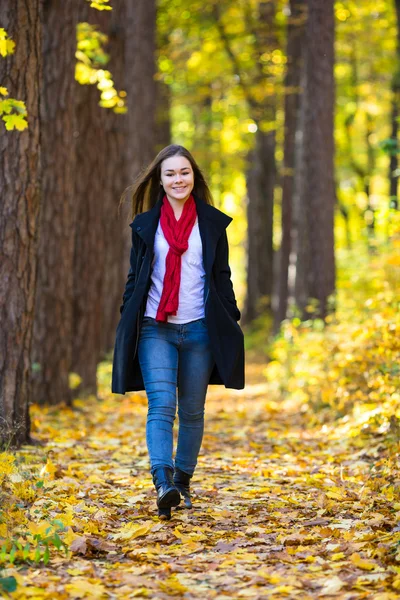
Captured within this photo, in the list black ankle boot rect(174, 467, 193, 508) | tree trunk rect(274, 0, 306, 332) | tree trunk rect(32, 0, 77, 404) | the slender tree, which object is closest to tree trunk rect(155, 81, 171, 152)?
the slender tree

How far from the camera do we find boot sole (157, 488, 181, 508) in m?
5.27

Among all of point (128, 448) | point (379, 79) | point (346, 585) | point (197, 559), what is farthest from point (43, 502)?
point (379, 79)

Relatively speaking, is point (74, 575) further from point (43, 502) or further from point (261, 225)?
point (261, 225)

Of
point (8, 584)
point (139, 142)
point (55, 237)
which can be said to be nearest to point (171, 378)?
point (8, 584)

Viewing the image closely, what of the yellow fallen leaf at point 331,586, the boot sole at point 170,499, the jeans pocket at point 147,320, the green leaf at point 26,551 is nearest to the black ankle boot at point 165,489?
the boot sole at point 170,499

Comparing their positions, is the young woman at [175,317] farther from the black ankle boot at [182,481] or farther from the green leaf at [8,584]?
the green leaf at [8,584]

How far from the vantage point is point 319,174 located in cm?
1375

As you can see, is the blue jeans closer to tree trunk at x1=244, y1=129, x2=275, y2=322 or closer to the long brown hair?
the long brown hair

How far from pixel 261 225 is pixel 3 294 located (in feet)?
66.4

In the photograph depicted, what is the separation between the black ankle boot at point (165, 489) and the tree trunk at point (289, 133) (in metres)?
13.0

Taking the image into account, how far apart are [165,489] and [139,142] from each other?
12.9 meters

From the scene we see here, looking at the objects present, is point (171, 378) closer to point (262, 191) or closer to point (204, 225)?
point (204, 225)

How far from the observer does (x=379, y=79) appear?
24766 millimetres

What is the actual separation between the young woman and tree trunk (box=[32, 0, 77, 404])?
174 inches
